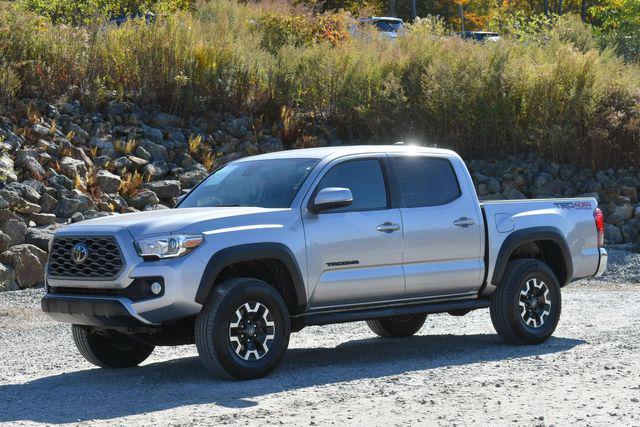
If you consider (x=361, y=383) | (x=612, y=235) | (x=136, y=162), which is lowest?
(x=612, y=235)

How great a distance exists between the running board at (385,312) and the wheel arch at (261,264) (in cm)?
17

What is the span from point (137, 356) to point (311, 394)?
2.42 metres

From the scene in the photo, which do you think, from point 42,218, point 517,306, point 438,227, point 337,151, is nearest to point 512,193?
point 42,218

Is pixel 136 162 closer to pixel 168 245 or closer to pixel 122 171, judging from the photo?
pixel 122 171

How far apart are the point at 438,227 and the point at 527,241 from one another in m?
1.15

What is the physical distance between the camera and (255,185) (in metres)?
9.89

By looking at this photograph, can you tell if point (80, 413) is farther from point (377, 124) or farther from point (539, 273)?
point (377, 124)

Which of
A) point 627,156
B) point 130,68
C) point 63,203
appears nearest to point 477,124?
point 627,156

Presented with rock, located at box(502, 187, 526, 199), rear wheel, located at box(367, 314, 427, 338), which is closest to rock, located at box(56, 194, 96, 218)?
rear wheel, located at box(367, 314, 427, 338)

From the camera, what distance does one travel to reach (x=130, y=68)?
21000 mm

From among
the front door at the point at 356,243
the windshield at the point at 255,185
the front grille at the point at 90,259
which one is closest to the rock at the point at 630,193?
the front door at the point at 356,243

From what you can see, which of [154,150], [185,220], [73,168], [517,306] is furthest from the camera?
[154,150]

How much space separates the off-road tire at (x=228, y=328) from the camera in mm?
8719

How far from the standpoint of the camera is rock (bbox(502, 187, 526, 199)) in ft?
69.4
